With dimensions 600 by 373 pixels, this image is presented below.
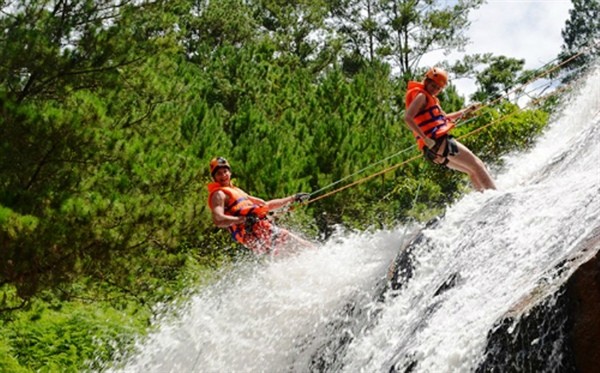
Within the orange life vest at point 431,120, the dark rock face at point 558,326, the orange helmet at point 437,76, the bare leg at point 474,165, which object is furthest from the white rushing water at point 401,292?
the orange helmet at point 437,76

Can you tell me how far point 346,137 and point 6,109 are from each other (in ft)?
37.2

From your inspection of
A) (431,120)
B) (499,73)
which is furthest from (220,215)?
(499,73)

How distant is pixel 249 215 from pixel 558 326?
5.14m

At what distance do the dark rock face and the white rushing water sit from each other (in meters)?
0.18

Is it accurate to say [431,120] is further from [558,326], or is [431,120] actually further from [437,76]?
[558,326]

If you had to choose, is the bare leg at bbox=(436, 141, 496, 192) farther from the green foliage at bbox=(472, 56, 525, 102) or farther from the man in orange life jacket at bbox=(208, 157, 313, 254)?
the green foliage at bbox=(472, 56, 525, 102)

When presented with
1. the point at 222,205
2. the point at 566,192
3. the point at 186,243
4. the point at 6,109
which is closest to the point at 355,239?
the point at 222,205

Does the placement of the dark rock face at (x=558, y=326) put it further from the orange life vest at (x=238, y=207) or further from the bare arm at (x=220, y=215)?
the orange life vest at (x=238, y=207)

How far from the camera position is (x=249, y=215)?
9328 mm

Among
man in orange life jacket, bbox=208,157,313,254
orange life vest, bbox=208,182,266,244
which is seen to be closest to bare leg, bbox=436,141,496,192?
man in orange life jacket, bbox=208,157,313,254

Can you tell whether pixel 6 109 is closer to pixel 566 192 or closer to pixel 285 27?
pixel 566 192

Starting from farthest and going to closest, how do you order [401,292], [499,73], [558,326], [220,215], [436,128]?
[499,73]
[220,215]
[436,128]
[401,292]
[558,326]

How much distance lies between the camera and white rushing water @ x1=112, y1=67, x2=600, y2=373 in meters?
5.59

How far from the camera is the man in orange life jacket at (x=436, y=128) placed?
27.4ft
